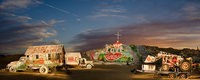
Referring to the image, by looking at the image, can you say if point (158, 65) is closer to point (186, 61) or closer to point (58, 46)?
point (186, 61)

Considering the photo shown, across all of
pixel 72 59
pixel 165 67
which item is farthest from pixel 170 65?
pixel 72 59

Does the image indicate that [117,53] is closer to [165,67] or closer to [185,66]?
[165,67]

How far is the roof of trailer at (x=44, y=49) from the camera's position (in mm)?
25347

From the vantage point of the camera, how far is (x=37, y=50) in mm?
26031

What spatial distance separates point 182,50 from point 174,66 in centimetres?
7160

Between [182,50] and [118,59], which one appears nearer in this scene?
[118,59]

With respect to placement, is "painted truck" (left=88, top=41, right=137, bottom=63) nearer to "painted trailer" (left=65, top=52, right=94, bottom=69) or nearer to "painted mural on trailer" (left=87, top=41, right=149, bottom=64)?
"painted mural on trailer" (left=87, top=41, right=149, bottom=64)

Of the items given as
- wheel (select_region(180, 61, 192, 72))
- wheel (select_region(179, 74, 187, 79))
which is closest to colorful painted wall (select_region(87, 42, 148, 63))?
wheel (select_region(179, 74, 187, 79))

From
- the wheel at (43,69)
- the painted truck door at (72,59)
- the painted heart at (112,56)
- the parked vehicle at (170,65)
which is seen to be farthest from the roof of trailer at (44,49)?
the painted heart at (112,56)

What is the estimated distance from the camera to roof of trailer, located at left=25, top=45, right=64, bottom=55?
25347 mm

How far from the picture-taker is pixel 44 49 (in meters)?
25.8

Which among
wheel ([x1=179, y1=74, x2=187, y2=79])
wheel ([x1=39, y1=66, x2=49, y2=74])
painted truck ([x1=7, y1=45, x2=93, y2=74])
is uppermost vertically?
painted truck ([x1=7, y1=45, x2=93, y2=74])

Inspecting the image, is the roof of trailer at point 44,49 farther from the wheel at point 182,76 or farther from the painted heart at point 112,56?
the painted heart at point 112,56

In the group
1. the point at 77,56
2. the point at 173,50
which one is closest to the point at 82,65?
the point at 77,56
